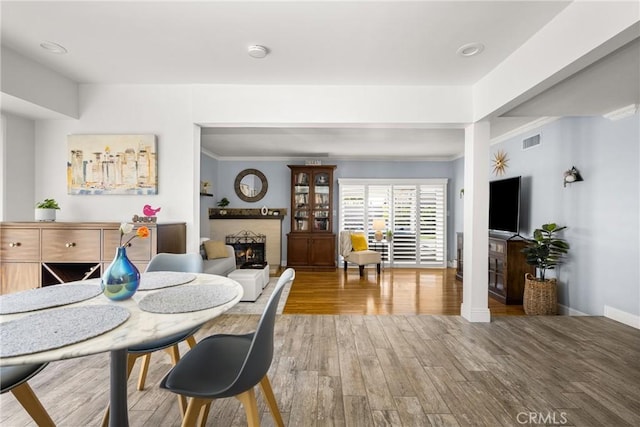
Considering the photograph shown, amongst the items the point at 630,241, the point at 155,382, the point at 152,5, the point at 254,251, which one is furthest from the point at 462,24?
the point at 254,251

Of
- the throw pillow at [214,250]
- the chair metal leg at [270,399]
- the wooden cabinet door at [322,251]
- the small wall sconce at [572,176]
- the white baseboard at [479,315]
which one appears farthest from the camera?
the wooden cabinet door at [322,251]

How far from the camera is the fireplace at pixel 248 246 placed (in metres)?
6.32

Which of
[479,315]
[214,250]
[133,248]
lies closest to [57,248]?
[133,248]

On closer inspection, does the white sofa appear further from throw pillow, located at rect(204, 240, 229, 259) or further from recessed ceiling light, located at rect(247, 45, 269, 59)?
recessed ceiling light, located at rect(247, 45, 269, 59)

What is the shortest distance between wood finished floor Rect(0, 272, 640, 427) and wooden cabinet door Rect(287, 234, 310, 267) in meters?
3.23

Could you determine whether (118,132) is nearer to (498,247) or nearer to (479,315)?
(479,315)

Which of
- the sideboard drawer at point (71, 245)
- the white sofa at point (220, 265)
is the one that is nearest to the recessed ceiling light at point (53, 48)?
the sideboard drawer at point (71, 245)

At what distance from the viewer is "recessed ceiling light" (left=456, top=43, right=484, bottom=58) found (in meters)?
2.31

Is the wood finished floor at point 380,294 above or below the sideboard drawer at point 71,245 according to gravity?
below

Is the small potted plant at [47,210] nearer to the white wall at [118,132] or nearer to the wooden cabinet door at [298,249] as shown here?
the white wall at [118,132]

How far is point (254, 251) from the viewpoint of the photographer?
6363 millimetres

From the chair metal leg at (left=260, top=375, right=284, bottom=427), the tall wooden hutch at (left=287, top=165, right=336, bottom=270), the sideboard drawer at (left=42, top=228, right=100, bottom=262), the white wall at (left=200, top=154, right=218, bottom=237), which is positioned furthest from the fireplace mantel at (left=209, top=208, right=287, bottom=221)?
the chair metal leg at (left=260, top=375, right=284, bottom=427)

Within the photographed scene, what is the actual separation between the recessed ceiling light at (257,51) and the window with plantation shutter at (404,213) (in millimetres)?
4322

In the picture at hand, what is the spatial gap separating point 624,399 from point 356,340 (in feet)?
5.80
